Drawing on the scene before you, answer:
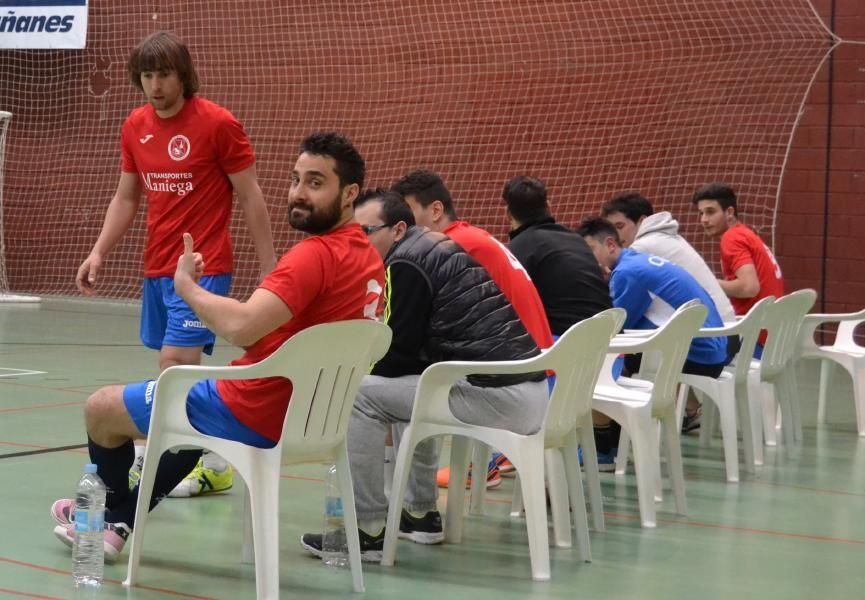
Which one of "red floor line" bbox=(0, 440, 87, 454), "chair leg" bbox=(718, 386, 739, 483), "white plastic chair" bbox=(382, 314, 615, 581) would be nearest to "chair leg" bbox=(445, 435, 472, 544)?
"white plastic chair" bbox=(382, 314, 615, 581)

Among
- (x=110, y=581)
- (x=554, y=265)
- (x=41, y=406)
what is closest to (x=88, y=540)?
(x=110, y=581)

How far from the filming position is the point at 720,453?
6.25m

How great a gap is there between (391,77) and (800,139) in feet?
12.8

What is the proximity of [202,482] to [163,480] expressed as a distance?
1.05m

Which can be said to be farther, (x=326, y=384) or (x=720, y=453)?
(x=720, y=453)

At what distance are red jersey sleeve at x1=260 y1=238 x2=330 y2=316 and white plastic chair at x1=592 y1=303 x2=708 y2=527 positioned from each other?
1573 millimetres

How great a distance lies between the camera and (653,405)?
4.69m

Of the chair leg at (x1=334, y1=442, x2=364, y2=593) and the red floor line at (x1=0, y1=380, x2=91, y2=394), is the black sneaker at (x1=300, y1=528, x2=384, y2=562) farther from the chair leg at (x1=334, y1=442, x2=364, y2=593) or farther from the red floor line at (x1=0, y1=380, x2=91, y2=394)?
the red floor line at (x1=0, y1=380, x2=91, y2=394)

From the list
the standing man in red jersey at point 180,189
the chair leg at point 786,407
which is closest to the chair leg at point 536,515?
the standing man in red jersey at point 180,189

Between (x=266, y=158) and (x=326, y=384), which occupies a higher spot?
(x=266, y=158)

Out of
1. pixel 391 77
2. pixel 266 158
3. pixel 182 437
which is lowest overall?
pixel 182 437

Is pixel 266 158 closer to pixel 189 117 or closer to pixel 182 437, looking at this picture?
pixel 189 117

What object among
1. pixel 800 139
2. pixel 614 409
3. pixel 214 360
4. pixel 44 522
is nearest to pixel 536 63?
pixel 800 139

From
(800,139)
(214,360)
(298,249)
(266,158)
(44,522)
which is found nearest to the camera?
(298,249)
